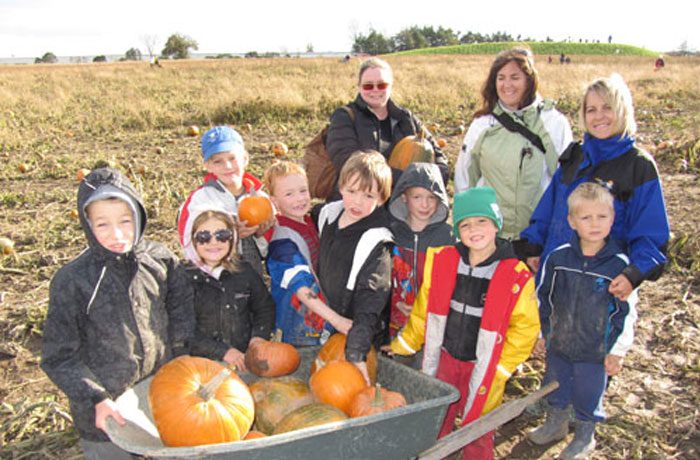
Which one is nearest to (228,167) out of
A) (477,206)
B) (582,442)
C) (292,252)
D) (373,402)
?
(292,252)

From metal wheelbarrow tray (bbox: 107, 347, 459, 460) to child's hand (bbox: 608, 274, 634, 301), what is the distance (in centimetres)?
111

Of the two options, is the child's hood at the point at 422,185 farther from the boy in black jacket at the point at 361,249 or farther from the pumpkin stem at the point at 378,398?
the pumpkin stem at the point at 378,398

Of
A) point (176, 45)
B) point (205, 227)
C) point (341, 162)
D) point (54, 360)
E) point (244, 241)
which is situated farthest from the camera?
point (176, 45)

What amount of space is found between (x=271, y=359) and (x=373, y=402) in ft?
2.26

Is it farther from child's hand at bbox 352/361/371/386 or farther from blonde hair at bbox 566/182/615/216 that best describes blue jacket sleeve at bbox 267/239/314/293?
blonde hair at bbox 566/182/615/216

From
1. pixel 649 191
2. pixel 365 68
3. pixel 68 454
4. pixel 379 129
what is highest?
pixel 365 68

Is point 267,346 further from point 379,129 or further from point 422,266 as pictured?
point 379,129

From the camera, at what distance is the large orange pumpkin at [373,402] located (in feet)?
8.39

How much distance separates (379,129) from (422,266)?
1.27 metres

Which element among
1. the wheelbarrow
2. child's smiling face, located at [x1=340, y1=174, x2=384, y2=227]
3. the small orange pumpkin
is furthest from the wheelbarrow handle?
the small orange pumpkin

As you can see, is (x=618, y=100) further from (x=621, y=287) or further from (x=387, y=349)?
(x=387, y=349)

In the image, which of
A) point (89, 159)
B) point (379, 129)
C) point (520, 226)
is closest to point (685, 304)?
point (520, 226)

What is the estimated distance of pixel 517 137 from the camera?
3744 mm

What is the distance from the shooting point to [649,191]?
289cm
